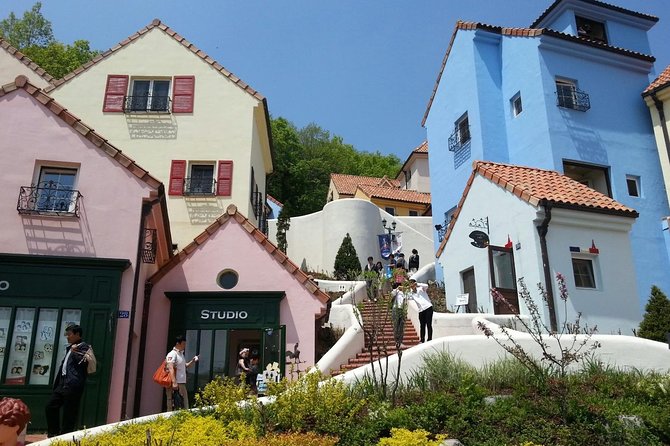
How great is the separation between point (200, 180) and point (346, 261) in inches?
439

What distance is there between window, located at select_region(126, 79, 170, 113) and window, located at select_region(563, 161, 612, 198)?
15.3m

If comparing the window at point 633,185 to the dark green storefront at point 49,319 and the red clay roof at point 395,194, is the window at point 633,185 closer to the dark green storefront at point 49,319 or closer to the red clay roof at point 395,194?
the dark green storefront at point 49,319

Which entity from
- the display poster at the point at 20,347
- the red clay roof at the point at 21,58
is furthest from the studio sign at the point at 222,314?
the red clay roof at the point at 21,58

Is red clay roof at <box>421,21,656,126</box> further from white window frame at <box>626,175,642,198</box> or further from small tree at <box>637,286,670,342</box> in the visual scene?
small tree at <box>637,286,670,342</box>

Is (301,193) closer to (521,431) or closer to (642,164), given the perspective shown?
(642,164)

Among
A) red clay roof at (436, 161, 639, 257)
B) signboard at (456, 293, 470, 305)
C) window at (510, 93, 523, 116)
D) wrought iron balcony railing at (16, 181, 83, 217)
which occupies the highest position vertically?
window at (510, 93, 523, 116)

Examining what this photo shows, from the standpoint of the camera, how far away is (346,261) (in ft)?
94.1

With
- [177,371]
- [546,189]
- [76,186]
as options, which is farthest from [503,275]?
[76,186]

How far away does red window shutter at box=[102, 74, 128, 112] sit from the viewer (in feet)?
65.4

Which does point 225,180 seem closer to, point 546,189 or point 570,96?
point 546,189

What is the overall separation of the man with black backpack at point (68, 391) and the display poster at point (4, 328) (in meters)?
2.89

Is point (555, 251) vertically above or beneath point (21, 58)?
beneath

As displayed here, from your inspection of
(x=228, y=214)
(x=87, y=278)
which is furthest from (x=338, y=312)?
(x=87, y=278)

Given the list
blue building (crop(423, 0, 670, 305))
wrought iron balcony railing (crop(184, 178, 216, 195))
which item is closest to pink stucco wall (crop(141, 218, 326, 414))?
wrought iron balcony railing (crop(184, 178, 216, 195))
